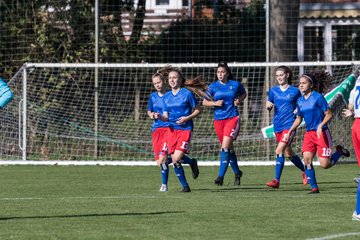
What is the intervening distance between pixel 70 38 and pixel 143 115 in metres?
2.99

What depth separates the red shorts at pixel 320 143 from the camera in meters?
14.7

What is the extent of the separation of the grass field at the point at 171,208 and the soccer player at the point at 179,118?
1.61 ft

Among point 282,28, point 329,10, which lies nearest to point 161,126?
point 282,28

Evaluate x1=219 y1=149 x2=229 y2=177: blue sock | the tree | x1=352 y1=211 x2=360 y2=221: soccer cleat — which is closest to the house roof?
the tree

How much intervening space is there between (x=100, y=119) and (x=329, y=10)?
30.2 ft

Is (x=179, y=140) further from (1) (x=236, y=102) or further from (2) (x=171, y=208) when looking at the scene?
(2) (x=171, y=208)

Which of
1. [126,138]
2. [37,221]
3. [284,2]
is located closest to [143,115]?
[126,138]

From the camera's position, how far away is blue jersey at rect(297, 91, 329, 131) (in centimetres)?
1479

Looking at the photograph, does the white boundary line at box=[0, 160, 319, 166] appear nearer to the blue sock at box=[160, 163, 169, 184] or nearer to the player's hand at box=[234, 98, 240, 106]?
the player's hand at box=[234, 98, 240, 106]

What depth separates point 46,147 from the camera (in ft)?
76.7

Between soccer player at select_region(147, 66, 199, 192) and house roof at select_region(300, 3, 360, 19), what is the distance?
1368 cm

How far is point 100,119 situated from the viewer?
23516mm

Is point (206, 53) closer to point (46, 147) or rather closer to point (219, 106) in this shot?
point (46, 147)

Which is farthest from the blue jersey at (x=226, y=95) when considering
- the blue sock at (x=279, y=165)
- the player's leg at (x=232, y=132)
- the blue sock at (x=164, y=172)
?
the blue sock at (x=164, y=172)
